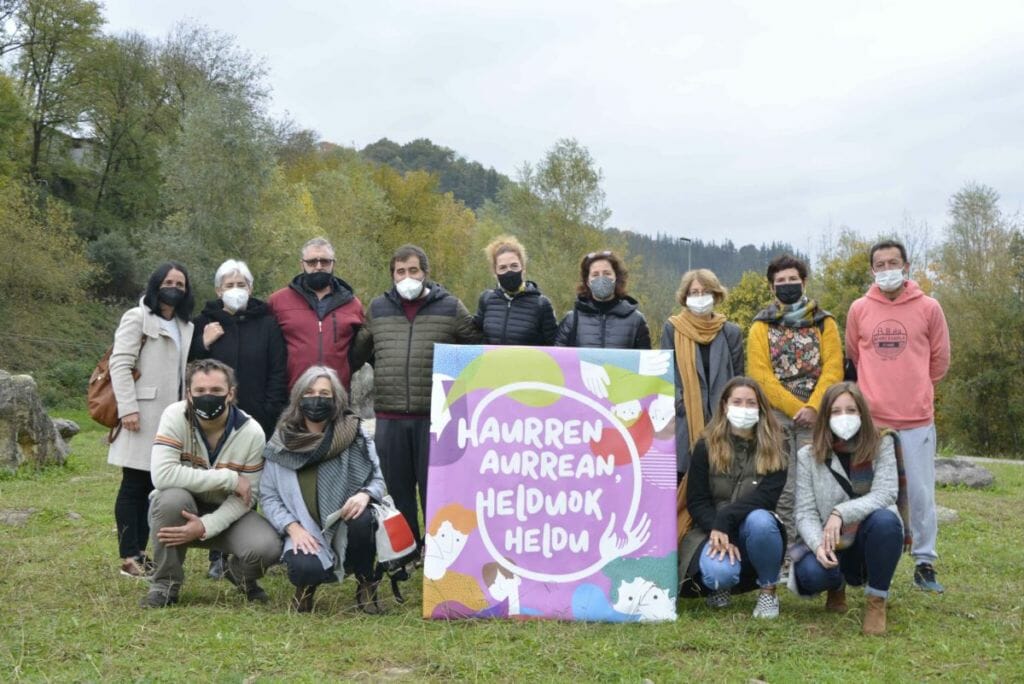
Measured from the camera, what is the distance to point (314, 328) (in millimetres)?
6219

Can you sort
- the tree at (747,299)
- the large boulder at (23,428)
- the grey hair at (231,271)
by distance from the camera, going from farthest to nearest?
1. the tree at (747,299)
2. the large boulder at (23,428)
3. the grey hair at (231,271)

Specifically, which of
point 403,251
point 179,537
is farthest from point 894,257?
point 179,537

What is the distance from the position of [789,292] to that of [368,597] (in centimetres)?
319

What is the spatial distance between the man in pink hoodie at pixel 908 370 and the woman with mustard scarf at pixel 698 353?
3.01ft

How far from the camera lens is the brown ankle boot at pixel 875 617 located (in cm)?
481

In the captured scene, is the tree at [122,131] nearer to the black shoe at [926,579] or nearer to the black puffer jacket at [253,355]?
the black puffer jacket at [253,355]

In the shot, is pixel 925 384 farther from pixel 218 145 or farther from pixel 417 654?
pixel 218 145

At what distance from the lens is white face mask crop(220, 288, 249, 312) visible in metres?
6.05

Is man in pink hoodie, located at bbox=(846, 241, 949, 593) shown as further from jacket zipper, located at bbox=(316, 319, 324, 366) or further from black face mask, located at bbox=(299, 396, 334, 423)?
jacket zipper, located at bbox=(316, 319, 324, 366)

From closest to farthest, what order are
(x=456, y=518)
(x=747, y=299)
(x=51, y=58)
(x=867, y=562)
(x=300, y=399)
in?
(x=867, y=562) → (x=456, y=518) → (x=300, y=399) → (x=51, y=58) → (x=747, y=299)

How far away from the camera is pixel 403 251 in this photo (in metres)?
6.15

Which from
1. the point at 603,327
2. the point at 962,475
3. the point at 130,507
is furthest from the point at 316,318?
the point at 962,475

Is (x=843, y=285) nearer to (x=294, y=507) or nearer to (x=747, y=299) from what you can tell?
(x=747, y=299)

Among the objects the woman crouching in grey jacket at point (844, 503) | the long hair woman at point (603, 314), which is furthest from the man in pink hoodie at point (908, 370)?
the long hair woman at point (603, 314)
